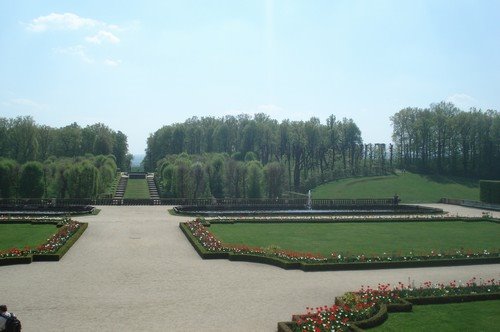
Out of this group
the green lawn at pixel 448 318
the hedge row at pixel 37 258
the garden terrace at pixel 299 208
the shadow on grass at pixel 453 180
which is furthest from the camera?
the shadow on grass at pixel 453 180

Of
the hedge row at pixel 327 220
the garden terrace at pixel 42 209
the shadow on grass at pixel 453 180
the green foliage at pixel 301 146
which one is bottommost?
the hedge row at pixel 327 220

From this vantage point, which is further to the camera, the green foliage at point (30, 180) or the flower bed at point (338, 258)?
the green foliage at point (30, 180)

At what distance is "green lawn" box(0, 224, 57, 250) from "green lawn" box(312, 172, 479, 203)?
4030cm

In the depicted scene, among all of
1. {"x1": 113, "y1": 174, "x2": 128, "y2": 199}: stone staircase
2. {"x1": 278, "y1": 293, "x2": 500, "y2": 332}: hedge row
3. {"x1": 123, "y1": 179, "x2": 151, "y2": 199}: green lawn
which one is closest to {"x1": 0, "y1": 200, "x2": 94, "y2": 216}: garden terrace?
{"x1": 113, "y1": 174, "x2": 128, "y2": 199}: stone staircase

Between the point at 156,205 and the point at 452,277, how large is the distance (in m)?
30.8

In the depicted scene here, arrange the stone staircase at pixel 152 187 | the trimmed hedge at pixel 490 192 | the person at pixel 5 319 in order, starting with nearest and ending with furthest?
the person at pixel 5 319 → the trimmed hedge at pixel 490 192 → the stone staircase at pixel 152 187

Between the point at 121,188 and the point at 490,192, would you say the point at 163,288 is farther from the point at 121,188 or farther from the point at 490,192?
Result: the point at 121,188

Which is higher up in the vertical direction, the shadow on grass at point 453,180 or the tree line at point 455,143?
the tree line at point 455,143

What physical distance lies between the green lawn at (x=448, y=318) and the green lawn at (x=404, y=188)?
152ft

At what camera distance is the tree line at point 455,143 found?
78.6 m

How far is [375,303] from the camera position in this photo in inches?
637

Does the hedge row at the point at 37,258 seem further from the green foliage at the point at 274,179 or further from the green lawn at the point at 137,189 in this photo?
the green lawn at the point at 137,189

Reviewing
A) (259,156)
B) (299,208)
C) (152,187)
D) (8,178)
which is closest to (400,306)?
(299,208)

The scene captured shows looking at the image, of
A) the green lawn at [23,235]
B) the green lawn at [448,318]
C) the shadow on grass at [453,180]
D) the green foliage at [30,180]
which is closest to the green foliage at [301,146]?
the shadow on grass at [453,180]
